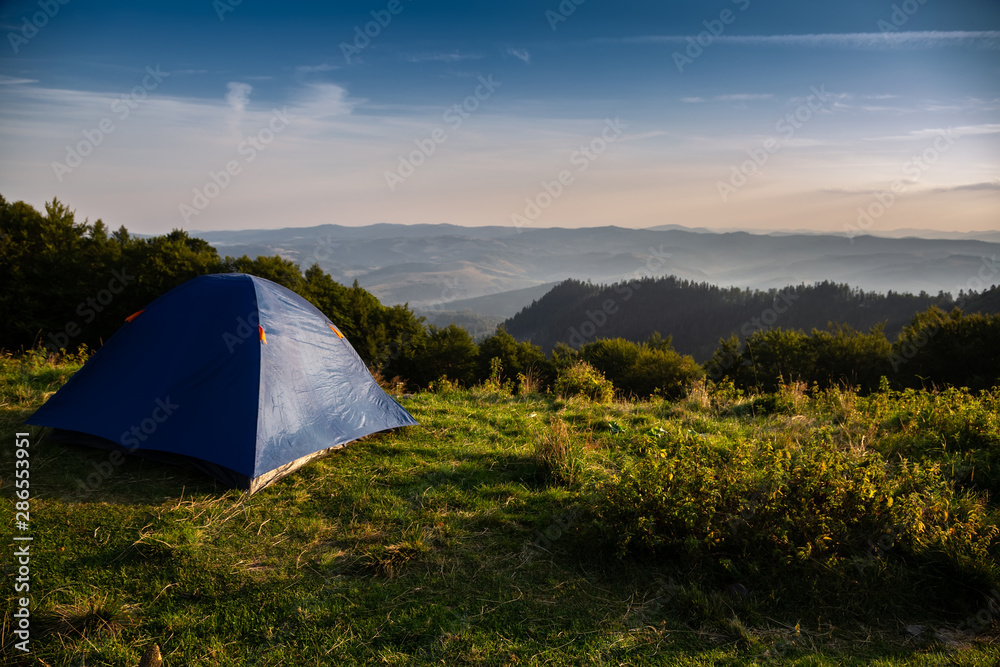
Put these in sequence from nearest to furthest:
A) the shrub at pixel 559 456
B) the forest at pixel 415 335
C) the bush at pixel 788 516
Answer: the bush at pixel 788 516 → the shrub at pixel 559 456 → the forest at pixel 415 335

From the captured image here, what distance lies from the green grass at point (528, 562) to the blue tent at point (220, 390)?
33cm

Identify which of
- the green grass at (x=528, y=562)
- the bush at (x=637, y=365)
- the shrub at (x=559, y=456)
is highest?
the shrub at (x=559, y=456)

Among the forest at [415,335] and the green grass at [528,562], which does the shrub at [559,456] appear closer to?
the green grass at [528,562]

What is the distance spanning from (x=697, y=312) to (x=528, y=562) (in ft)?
429

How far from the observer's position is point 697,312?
125 metres

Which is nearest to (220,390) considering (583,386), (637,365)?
(583,386)

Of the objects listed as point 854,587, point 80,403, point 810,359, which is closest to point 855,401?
point 854,587

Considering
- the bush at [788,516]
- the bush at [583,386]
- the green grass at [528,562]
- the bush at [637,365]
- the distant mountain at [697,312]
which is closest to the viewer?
the green grass at [528,562]

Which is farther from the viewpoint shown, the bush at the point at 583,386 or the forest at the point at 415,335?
the forest at the point at 415,335

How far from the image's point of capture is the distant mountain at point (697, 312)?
108250mm

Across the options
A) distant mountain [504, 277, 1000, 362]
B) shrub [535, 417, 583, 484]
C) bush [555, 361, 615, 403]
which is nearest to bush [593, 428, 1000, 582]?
shrub [535, 417, 583, 484]

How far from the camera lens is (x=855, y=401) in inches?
316

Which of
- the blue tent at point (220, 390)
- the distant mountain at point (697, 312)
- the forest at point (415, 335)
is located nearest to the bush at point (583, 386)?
the forest at point (415, 335)

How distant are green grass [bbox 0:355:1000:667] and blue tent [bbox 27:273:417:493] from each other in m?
0.33
